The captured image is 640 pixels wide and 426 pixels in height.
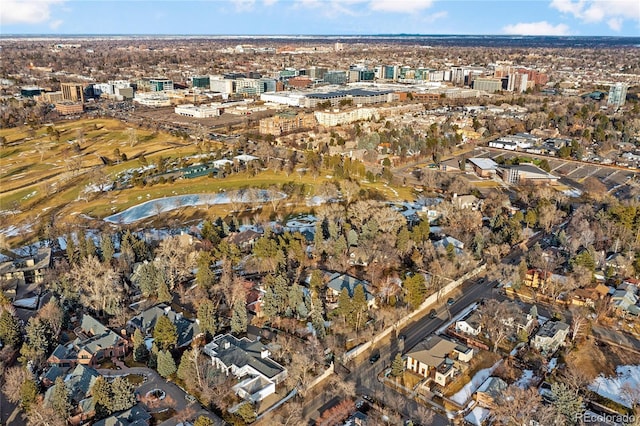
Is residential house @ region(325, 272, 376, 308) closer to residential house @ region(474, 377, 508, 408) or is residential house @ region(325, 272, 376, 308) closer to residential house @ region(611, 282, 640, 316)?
residential house @ region(474, 377, 508, 408)

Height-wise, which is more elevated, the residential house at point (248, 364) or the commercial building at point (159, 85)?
the commercial building at point (159, 85)

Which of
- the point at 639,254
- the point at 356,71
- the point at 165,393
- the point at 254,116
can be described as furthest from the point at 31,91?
the point at 639,254

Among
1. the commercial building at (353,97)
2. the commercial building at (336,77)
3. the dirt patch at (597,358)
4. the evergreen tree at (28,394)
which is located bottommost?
the dirt patch at (597,358)

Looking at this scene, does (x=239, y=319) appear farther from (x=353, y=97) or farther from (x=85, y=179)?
(x=353, y=97)

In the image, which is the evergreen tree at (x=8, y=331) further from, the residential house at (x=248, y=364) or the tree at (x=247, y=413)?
the tree at (x=247, y=413)

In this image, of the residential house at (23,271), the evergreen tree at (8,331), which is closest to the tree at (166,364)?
the evergreen tree at (8,331)

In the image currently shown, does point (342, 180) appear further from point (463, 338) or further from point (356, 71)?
point (356, 71)
